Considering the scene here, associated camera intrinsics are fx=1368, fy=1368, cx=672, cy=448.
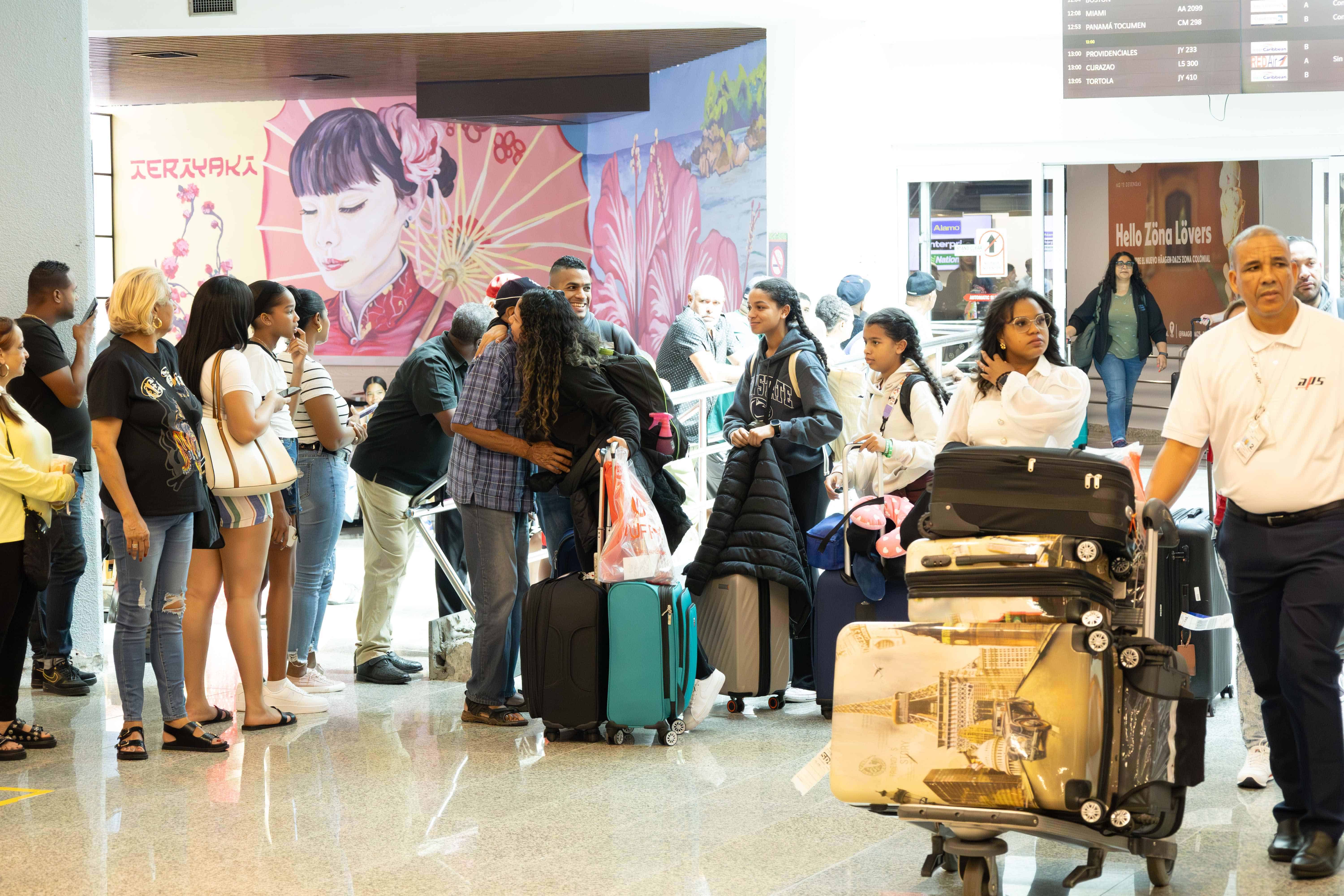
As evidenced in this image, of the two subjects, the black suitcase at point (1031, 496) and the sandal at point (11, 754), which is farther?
the sandal at point (11, 754)

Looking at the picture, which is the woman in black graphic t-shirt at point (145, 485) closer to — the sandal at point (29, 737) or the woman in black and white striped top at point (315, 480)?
the sandal at point (29, 737)

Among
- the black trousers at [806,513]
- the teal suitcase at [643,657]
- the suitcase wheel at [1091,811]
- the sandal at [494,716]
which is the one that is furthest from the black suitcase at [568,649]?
the suitcase wheel at [1091,811]

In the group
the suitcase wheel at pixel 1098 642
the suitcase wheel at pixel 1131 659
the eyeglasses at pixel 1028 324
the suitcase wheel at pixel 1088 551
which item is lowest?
the suitcase wheel at pixel 1131 659

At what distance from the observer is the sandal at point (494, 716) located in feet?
16.0

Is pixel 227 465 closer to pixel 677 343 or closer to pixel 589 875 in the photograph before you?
pixel 589 875

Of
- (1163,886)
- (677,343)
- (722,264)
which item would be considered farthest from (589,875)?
(722,264)

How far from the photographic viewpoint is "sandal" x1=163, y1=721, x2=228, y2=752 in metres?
4.57

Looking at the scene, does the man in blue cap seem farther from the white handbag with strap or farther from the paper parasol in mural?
the white handbag with strap

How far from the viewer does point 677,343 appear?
7.92m

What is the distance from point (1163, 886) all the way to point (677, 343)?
514 cm

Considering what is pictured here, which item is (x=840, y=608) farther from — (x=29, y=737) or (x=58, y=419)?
(x=58, y=419)

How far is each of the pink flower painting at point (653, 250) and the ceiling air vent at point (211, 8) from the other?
12.3ft

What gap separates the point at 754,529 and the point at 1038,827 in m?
2.38

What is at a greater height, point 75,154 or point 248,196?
point 248,196
